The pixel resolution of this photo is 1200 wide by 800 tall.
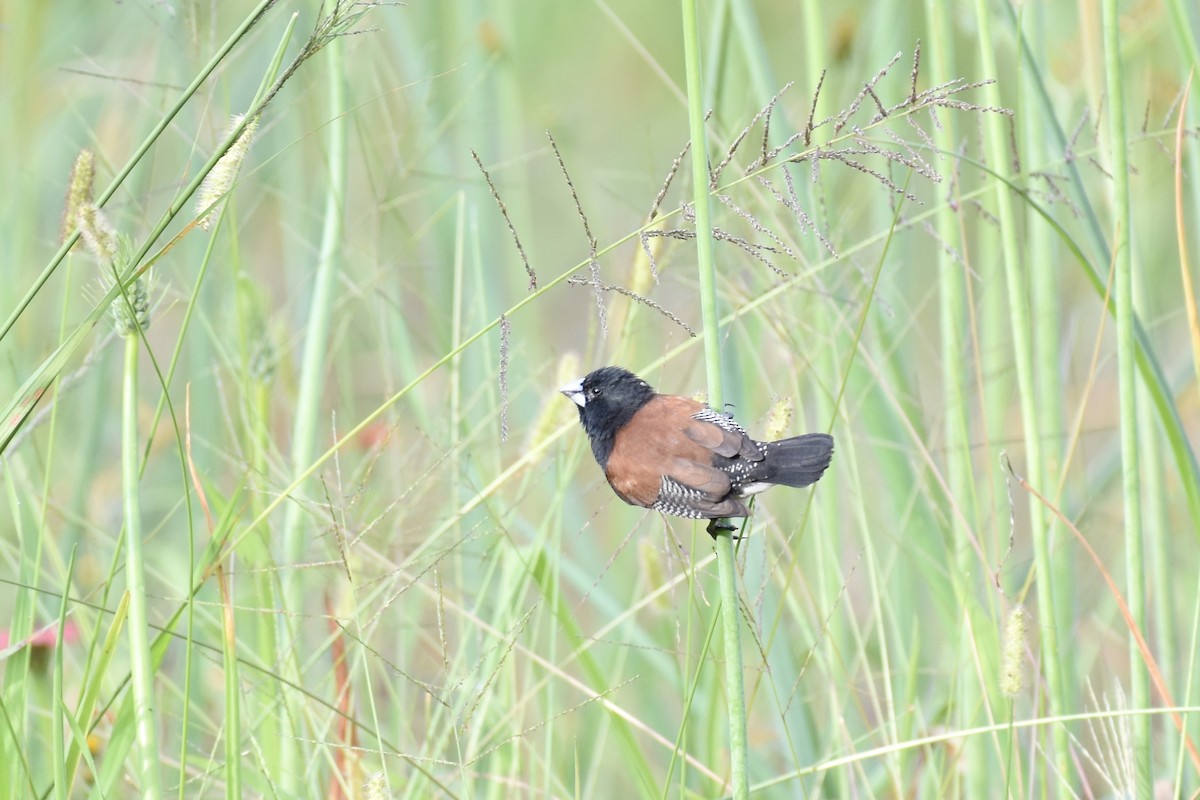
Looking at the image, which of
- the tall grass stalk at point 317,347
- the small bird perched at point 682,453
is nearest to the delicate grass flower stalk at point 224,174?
the small bird perched at point 682,453

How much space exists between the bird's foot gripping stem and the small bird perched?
2cm

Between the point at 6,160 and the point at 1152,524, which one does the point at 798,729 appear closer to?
the point at 1152,524

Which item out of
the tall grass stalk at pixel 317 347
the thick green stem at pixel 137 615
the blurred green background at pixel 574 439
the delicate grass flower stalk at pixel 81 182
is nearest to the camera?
the thick green stem at pixel 137 615

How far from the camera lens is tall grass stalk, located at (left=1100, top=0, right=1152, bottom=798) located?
119 centimetres

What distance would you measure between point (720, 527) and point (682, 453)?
10 cm

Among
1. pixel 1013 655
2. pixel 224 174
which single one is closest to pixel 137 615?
pixel 224 174

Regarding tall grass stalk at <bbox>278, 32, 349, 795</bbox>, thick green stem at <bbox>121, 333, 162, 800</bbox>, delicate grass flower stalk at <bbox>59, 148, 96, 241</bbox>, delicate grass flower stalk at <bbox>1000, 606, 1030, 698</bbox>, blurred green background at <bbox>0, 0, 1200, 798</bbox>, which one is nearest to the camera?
thick green stem at <bbox>121, 333, 162, 800</bbox>

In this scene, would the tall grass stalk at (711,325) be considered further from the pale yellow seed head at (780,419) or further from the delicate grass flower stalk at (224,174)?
the delicate grass flower stalk at (224,174)

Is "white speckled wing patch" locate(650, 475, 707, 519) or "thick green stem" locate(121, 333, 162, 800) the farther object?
"white speckled wing patch" locate(650, 475, 707, 519)

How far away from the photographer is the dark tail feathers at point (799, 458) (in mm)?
1226

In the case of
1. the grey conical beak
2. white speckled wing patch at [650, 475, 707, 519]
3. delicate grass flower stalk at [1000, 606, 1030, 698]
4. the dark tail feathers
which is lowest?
delicate grass flower stalk at [1000, 606, 1030, 698]

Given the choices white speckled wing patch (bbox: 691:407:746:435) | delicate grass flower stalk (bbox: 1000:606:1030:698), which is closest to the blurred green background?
delicate grass flower stalk (bbox: 1000:606:1030:698)

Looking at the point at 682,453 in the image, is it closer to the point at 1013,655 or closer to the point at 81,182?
the point at 1013,655

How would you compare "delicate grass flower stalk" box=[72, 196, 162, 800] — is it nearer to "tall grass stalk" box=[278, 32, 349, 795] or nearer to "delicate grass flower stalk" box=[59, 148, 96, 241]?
"delicate grass flower stalk" box=[59, 148, 96, 241]
